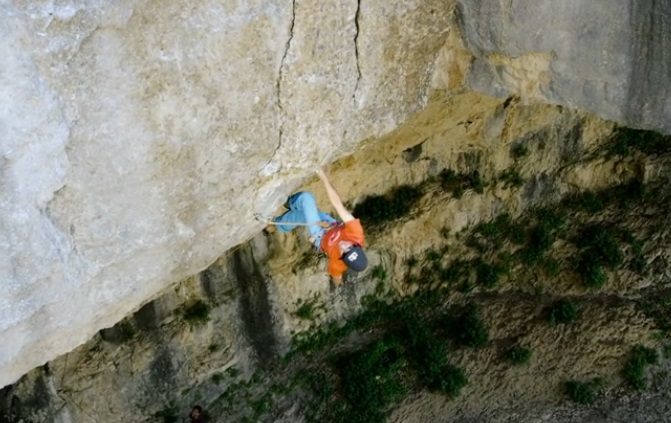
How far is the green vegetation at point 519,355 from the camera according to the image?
7.02 metres

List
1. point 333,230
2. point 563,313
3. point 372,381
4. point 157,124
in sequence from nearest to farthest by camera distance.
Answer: point 157,124 < point 333,230 < point 563,313 < point 372,381

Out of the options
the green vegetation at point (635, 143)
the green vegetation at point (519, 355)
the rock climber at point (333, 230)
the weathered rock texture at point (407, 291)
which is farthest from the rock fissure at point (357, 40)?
the green vegetation at point (519, 355)

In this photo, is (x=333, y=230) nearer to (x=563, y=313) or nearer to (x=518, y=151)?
(x=518, y=151)

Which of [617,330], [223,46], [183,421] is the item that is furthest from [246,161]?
[617,330]

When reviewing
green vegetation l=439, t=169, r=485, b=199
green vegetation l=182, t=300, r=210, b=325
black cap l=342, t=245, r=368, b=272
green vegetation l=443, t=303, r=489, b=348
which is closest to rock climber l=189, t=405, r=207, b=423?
green vegetation l=182, t=300, r=210, b=325

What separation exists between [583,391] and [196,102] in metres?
4.54

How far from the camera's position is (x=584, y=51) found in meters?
4.18

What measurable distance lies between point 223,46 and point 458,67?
1.61 metres

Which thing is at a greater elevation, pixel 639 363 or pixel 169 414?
pixel 169 414

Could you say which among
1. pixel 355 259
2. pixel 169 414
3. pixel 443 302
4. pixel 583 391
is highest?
pixel 355 259

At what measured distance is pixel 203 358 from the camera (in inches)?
269

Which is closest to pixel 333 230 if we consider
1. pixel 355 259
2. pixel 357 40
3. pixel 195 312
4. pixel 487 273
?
pixel 355 259

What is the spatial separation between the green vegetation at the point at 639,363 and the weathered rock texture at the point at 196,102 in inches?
123

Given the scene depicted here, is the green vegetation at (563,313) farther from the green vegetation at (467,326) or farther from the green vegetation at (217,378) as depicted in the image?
the green vegetation at (217,378)
